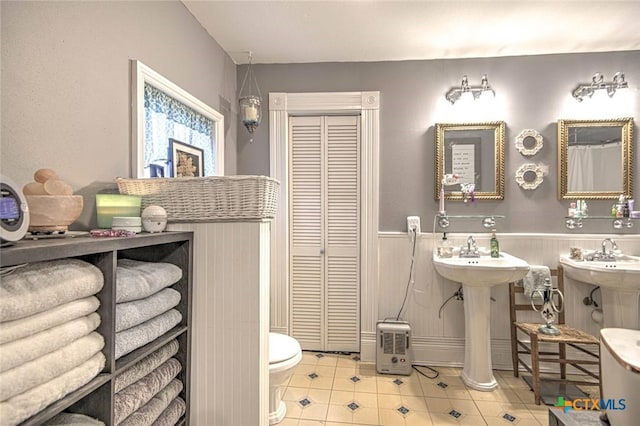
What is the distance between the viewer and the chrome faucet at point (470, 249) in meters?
2.47

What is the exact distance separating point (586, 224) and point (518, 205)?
52cm

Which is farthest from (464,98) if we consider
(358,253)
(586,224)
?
(358,253)

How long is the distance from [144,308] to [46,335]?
34 cm

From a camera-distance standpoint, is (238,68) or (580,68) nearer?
(580,68)

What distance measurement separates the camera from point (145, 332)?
3.34 ft

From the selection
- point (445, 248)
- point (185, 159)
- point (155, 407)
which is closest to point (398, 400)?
point (445, 248)

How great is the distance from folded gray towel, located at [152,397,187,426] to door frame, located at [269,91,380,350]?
5.01 ft

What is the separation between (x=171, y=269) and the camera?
1184 millimetres

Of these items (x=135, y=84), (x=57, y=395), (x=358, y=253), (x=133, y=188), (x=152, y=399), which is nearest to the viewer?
(x=57, y=395)

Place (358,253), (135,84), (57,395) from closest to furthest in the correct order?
(57,395) < (135,84) < (358,253)

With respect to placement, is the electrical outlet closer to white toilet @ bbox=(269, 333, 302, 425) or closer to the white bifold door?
the white bifold door

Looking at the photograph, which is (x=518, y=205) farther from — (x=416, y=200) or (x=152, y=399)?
(x=152, y=399)

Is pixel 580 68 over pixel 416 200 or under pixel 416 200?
over

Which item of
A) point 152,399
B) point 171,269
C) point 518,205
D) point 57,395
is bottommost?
point 152,399
